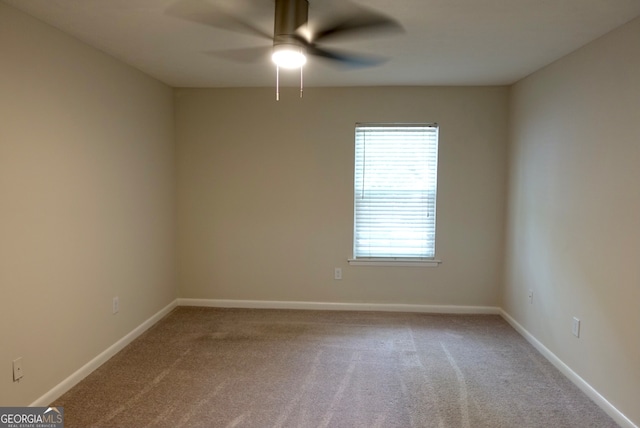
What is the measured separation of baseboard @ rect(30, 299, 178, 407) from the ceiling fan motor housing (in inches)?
100

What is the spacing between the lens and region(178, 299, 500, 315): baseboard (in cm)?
415

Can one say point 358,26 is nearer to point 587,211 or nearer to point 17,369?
point 587,211

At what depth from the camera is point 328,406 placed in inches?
95.8

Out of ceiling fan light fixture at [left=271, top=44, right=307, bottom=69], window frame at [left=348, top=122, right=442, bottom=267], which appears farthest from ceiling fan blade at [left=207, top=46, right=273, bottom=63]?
window frame at [left=348, top=122, right=442, bottom=267]

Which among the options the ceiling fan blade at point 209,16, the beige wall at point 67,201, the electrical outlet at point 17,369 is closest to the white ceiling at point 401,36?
the ceiling fan blade at point 209,16

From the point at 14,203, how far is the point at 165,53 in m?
1.51

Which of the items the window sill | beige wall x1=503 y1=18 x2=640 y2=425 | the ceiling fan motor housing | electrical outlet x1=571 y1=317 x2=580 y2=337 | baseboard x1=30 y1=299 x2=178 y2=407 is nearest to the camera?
the ceiling fan motor housing

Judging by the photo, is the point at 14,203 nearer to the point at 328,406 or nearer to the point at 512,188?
the point at 328,406

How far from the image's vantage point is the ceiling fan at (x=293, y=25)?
2023mm

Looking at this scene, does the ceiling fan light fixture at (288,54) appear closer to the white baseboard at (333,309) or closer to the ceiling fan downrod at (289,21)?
the ceiling fan downrod at (289,21)

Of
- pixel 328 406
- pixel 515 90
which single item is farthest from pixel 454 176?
pixel 328 406

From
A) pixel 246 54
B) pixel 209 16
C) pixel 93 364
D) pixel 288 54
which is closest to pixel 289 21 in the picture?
pixel 288 54

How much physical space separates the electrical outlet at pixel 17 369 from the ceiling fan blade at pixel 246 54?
2.35 meters

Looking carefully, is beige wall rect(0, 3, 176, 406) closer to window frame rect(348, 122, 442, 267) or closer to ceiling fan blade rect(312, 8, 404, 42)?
ceiling fan blade rect(312, 8, 404, 42)
